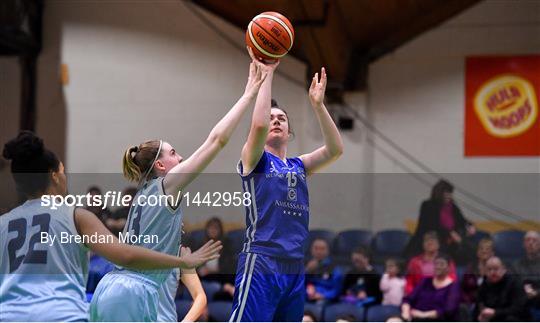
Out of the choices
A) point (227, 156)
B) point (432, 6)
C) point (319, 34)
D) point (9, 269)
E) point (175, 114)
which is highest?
point (432, 6)

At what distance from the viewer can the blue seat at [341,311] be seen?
22.5 ft

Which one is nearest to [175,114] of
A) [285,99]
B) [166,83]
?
[166,83]

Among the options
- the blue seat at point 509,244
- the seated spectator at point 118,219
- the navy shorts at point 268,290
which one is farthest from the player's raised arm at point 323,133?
the blue seat at point 509,244

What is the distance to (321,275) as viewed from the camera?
289 inches

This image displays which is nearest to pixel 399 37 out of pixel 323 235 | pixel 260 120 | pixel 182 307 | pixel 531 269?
pixel 323 235

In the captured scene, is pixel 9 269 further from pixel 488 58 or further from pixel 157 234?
pixel 488 58

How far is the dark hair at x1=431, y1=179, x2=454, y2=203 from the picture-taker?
27.5 feet

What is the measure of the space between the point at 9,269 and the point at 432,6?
7.32 metres

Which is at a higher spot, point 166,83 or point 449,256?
point 166,83

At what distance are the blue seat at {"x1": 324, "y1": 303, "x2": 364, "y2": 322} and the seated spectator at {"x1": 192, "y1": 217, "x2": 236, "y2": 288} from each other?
0.87 meters

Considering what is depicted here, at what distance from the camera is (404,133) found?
9930 millimetres

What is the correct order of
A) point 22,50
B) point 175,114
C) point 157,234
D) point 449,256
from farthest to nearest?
point 22,50
point 175,114
point 449,256
point 157,234

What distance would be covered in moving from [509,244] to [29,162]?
17.8ft

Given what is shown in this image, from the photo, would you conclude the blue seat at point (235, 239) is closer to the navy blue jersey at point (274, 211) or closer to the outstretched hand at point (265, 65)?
the navy blue jersey at point (274, 211)
